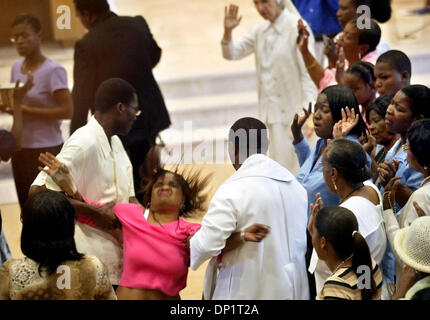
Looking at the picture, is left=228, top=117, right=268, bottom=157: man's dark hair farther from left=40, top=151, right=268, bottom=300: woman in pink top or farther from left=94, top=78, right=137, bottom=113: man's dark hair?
left=94, top=78, right=137, bottom=113: man's dark hair

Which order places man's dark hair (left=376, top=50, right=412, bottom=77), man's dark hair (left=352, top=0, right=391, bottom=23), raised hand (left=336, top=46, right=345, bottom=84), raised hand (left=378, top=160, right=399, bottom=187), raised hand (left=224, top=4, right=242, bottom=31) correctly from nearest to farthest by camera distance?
raised hand (left=378, top=160, right=399, bottom=187) → man's dark hair (left=376, top=50, right=412, bottom=77) → raised hand (left=336, top=46, right=345, bottom=84) → raised hand (left=224, top=4, right=242, bottom=31) → man's dark hair (left=352, top=0, right=391, bottom=23)

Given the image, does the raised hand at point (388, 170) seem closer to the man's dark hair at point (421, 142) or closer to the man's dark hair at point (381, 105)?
the man's dark hair at point (421, 142)

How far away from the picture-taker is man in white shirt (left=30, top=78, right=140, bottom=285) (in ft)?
20.1

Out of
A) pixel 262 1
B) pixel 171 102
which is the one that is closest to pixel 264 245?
pixel 262 1

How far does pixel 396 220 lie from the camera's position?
5793 mm

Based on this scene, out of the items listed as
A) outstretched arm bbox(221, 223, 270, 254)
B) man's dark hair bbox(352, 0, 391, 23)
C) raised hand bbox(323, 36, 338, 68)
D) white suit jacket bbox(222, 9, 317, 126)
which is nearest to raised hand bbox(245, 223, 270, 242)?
outstretched arm bbox(221, 223, 270, 254)

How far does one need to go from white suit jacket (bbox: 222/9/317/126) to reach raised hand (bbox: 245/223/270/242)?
3406 millimetres

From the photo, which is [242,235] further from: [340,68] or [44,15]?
[44,15]

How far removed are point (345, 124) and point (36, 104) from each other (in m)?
2.54

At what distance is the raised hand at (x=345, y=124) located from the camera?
6328mm

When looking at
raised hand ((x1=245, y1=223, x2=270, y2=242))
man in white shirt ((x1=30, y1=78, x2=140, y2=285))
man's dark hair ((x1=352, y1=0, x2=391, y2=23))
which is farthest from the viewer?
man's dark hair ((x1=352, y1=0, x2=391, y2=23))

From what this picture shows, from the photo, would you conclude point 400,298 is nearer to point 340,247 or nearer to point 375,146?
point 340,247

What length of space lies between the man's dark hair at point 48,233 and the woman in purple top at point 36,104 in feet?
8.66

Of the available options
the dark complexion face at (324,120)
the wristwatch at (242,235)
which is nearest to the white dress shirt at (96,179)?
the wristwatch at (242,235)
